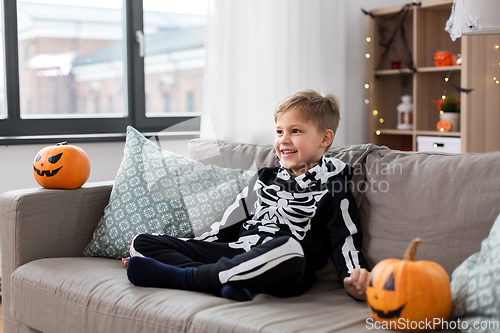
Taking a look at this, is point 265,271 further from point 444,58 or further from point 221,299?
point 444,58

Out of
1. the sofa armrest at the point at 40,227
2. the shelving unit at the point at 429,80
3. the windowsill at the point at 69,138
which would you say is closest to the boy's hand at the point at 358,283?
the sofa armrest at the point at 40,227

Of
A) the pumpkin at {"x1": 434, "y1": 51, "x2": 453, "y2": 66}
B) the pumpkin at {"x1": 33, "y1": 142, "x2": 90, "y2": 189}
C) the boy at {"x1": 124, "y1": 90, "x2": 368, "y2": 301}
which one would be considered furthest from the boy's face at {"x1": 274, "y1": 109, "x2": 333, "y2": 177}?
the pumpkin at {"x1": 434, "y1": 51, "x2": 453, "y2": 66}

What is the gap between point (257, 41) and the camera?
9.78ft

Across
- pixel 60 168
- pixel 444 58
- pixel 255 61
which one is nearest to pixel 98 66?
pixel 255 61

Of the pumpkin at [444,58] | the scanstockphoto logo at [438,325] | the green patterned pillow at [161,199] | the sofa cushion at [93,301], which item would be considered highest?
the pumpkin at [444,58]

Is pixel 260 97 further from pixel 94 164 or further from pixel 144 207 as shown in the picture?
pixel 144 207

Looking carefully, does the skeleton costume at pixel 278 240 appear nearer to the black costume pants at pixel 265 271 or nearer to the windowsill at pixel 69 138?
the black costume pants at pixel 265 271

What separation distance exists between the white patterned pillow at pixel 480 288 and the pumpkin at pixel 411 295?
3cm

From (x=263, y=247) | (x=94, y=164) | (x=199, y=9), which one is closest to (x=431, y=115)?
(x=199, y=9)

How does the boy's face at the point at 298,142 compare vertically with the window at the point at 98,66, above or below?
below

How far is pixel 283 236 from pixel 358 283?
0.23 meters

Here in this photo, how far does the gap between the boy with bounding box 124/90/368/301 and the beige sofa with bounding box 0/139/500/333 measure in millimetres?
49

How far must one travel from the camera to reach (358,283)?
1318mm

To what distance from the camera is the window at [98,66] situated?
2.68 meters
